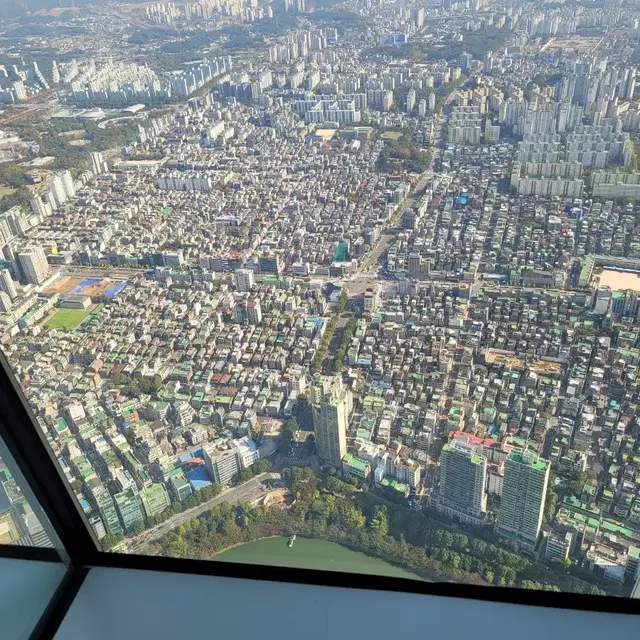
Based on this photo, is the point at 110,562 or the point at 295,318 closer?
the point at 110,562

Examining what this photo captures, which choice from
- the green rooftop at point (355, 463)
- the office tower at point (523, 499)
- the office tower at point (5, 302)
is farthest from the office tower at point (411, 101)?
the office tower at point (523, 499)

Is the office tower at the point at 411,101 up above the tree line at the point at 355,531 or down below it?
below

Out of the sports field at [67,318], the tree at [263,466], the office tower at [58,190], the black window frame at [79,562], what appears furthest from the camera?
the office tower at [58,190]

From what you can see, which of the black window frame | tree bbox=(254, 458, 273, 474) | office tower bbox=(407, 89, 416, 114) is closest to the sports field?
tree bbox=(254, 458, 273, 474)

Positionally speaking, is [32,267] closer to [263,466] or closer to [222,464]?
[222,464]

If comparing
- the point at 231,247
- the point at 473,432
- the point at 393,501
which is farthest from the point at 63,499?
the point at 231,247

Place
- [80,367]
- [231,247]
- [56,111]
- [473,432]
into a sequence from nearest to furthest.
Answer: [473,432]
[80,367]
[231,247]
[56,111]

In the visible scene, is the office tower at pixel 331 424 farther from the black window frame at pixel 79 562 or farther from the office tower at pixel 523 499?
the black window frame at pixel 79 562

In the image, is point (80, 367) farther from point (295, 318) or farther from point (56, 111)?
point (56, 111)
